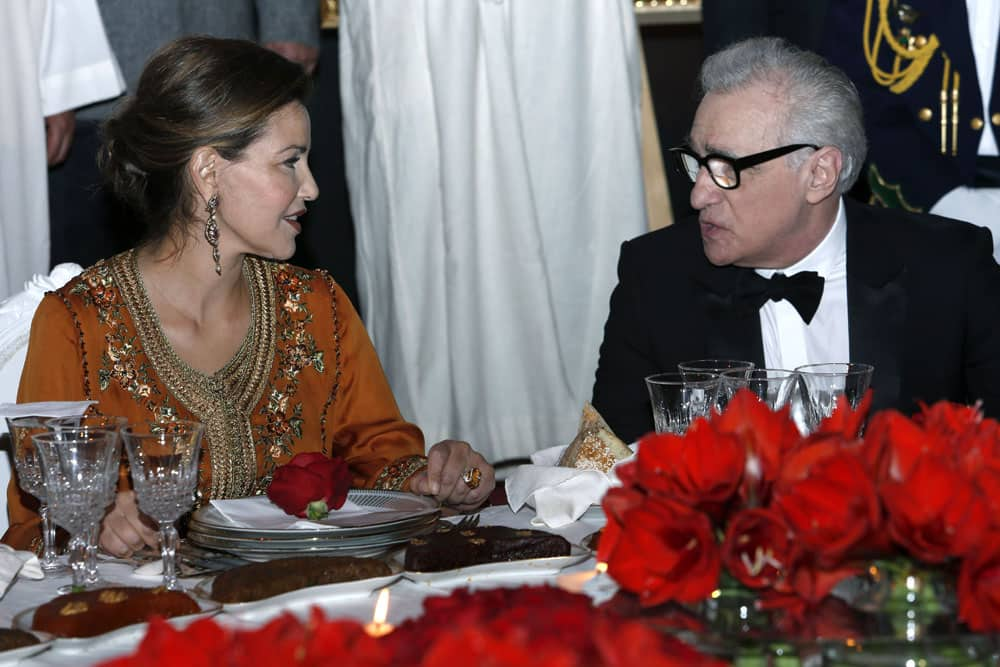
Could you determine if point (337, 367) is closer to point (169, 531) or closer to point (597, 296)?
point (169, 531)

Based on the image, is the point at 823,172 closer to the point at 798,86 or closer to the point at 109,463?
the point at 798,86

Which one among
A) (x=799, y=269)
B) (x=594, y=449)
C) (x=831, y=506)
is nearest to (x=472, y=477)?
(x=594, y=449)

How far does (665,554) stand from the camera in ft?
3.37

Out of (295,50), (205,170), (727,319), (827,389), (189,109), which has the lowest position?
(727,319)

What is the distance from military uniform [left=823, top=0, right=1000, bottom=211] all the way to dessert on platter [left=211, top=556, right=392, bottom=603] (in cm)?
245

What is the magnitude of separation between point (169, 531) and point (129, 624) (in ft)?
0.69

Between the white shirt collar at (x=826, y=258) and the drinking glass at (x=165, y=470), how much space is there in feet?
4.79

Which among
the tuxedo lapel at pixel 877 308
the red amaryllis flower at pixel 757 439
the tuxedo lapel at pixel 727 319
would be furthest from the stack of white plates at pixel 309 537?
the tuxedo lapel at pixel 877 308

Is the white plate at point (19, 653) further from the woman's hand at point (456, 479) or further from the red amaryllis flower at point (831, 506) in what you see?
the woman's hand at point (456, 479)

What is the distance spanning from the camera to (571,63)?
12.3 ft

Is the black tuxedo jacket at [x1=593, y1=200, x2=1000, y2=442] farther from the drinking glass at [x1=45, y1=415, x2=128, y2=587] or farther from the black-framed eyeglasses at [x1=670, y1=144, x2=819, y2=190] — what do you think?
the drinking glass at [x1=45, y1=415, x2=128, y2=587]

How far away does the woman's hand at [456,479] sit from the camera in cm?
200

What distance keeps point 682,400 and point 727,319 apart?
939mm

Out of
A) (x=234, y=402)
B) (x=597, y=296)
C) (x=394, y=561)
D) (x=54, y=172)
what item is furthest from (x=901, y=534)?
(x=54, y=172)
